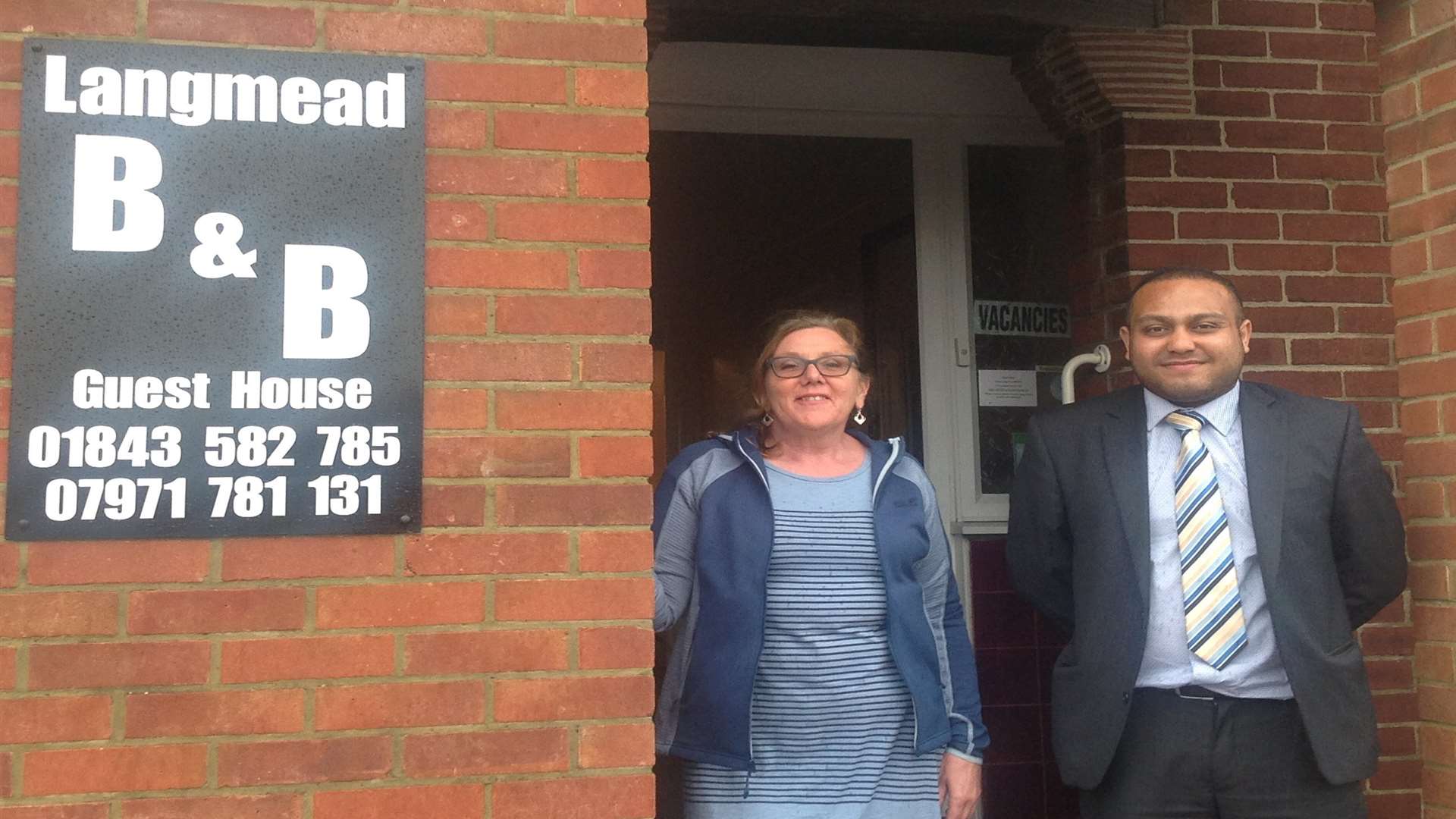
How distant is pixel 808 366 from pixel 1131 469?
2.50ft

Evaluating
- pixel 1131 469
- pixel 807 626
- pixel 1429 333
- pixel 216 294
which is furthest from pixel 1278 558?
pixel 216 294

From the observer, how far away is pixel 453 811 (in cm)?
237

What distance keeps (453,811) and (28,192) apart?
1286 mm

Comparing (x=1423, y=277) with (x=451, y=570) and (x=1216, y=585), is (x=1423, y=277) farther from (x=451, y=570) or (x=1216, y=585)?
(x=451, y=570)

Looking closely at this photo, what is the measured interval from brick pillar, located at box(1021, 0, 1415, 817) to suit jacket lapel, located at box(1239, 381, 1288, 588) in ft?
2.90

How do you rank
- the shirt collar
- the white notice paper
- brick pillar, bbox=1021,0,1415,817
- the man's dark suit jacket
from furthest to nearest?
1. the white notice paper
2. brick pillar, bbox=1021,0,1415,817
3. the shirt collar
4. the man's dark suit jacket

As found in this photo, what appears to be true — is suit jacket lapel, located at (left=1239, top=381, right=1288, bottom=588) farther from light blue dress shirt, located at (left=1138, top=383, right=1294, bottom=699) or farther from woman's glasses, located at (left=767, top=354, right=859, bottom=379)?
woman's glasses, located at (left=767, top=354, right=859, bottom=379)

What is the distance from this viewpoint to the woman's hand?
10.3 feet

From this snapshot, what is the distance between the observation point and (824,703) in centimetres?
295

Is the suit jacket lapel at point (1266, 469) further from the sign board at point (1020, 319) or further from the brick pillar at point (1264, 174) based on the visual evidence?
the sign board at point (1020, 319)

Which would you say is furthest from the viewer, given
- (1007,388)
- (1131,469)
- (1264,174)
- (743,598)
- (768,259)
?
(768,259)

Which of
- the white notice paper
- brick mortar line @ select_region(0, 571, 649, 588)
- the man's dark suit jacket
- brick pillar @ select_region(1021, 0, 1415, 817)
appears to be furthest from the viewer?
the white notice paper

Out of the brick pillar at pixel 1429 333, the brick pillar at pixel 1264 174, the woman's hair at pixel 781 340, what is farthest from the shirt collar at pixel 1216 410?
the brick pillar at pixel 1264 174

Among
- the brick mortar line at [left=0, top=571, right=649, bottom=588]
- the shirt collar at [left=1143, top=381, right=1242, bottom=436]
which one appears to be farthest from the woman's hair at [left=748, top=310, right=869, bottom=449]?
the brick mortar line at [left=0, top=571, right=649, bottom=588]
